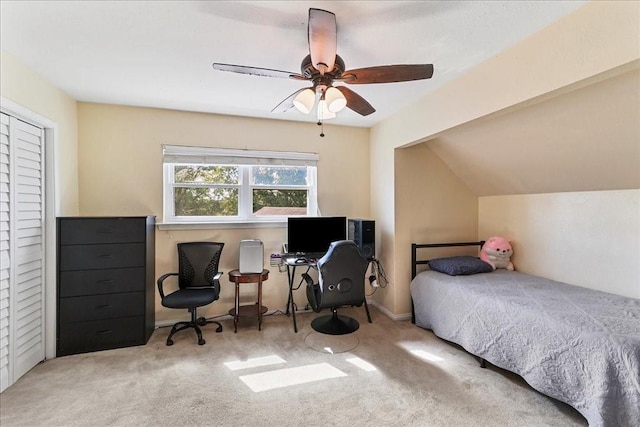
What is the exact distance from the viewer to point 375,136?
378cm

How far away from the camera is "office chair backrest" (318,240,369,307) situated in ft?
9.06

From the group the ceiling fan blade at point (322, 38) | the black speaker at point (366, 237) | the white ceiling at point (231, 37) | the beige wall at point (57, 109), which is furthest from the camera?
the black speaker at point (366, 237)

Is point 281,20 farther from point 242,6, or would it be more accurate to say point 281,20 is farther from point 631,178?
point 631,178

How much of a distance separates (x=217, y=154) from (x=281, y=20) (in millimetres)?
1992

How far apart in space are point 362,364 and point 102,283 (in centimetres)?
243

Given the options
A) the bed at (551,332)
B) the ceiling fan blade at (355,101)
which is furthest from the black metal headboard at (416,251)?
the ceiling fan blade at (355,101)

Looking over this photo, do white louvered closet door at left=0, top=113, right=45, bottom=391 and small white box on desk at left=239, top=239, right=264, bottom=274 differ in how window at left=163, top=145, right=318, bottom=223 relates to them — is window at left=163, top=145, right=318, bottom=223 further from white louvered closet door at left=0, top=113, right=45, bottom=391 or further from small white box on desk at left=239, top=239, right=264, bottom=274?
white louvered closet door at left=0, top=113, right=45, bottom=391

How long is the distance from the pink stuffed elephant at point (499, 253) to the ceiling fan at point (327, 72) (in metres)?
2.33

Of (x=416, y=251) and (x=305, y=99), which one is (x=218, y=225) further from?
(x=416, y=251)

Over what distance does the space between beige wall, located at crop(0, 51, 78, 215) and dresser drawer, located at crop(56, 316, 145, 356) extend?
41.6 inches

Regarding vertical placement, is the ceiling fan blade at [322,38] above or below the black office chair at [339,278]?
above

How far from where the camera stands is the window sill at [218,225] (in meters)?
3.19

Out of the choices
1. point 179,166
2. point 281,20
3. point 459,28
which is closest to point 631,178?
point 459,28

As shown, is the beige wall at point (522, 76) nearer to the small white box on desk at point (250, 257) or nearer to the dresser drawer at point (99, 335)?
the small white box on desk at point (250, 257)
